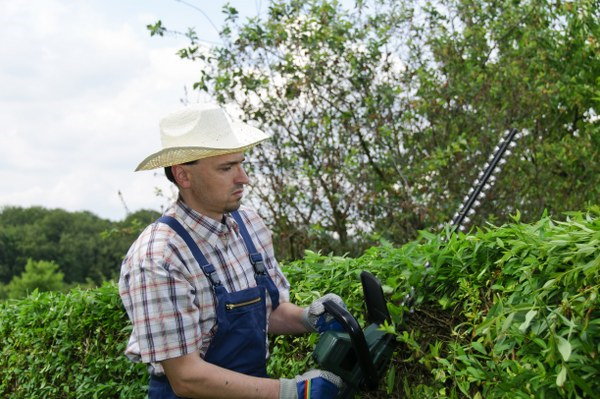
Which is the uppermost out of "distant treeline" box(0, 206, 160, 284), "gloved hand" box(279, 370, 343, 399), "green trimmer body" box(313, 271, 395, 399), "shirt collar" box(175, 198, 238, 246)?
"shirt collar" box(175, 198, 238, 246)

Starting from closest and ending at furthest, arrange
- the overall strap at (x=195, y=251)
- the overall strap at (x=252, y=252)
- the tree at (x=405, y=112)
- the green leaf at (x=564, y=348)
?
the green leaf at (x=564, y=348), the overall strap at (x=195, y=251), the overall strap at (x=252, y=252), the tree at (x=405, y=112)

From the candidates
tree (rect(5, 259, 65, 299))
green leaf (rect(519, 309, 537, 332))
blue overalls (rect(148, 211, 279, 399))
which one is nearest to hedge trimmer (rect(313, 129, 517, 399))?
blue overalls (rect(148, 211, 279, 399))

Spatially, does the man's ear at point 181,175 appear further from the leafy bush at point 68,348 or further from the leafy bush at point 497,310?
the leafy bush at point 68,348

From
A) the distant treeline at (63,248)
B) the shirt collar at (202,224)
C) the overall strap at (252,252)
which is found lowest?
the distant treeline at (63,248)

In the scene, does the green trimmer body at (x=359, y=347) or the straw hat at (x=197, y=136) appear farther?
the straw hat at (x=197, y=136)

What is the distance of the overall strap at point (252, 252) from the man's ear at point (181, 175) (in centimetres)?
36

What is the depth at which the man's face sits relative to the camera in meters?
3.35

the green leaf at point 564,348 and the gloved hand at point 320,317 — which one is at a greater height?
the green leaf at point 564,348

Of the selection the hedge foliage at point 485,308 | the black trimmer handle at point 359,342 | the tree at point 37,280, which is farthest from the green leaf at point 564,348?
the tree at point 37,280

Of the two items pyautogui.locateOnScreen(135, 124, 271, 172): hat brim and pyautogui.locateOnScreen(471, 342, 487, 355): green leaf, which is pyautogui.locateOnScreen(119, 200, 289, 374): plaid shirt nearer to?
pyautogui.locateOnScreen(135, 124, 271, 172): hat brim

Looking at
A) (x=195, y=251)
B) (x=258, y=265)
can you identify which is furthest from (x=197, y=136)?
(x=258, y=265)

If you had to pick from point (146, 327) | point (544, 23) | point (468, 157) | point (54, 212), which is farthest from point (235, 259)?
point (54, 212)

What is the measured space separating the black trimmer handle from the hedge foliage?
0.45ft

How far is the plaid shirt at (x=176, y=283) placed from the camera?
308cm
